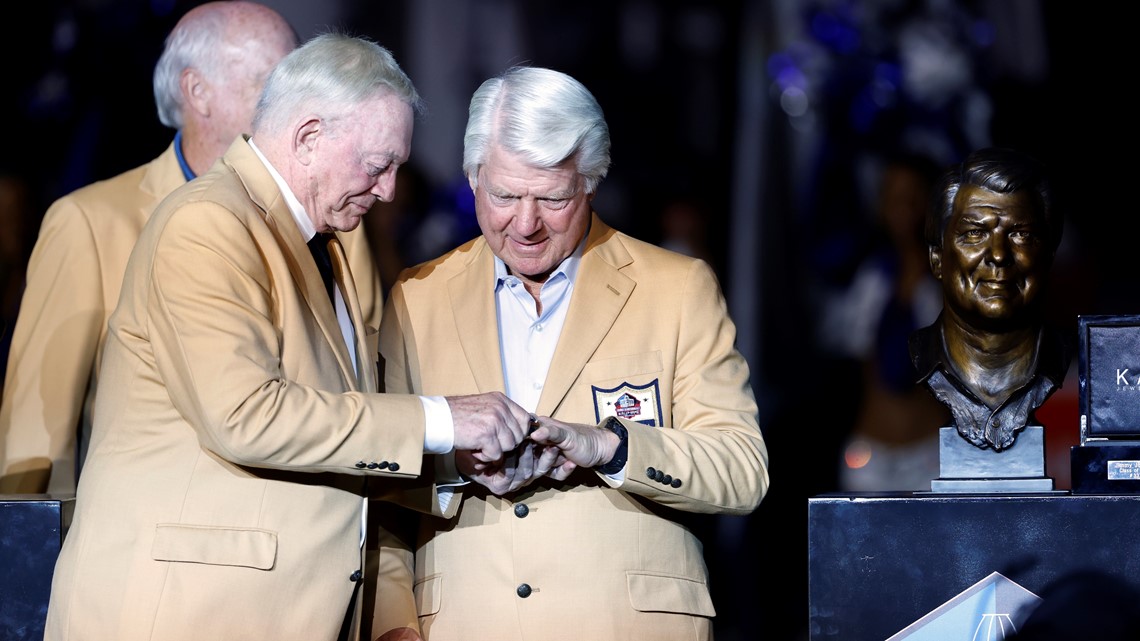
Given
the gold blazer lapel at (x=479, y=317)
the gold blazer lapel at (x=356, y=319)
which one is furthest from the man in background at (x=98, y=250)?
the gold blazer lapel at (x=356, y=319)

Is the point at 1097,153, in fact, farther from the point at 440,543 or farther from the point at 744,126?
the point at 440,543

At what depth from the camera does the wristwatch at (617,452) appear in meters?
2.53

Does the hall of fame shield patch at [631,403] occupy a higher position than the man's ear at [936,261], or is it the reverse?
the man's ear at [936,261]

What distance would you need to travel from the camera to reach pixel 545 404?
2.65 metres

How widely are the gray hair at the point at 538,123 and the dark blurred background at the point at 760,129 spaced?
305 cm

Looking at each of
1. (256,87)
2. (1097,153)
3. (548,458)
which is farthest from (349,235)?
(1097,153)

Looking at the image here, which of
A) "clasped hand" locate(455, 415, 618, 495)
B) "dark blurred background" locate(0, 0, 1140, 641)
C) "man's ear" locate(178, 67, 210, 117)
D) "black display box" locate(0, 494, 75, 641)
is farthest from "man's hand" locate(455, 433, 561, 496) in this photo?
"dark blurred background" locate(0, 0, 1140, 641)

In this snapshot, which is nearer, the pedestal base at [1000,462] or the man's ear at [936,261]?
the pedestal base at [1000,462]

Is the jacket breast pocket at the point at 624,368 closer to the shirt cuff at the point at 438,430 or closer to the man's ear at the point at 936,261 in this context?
the shirt cuff at the point at 438,430

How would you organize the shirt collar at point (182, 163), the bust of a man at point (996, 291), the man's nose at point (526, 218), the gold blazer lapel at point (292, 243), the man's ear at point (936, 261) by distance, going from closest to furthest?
the gold blazer lapel at point (292, 243), the man's nose at point (526, 218), the bust of a man at point (996, 291), the man's ear at point (936, 261), the shirt collar at point (182, 163)

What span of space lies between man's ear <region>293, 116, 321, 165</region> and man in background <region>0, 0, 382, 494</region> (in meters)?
0.80

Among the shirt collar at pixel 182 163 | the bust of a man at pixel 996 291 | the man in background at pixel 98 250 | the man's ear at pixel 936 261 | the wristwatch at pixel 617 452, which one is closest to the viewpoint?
the wristwatch at pixel 617 452

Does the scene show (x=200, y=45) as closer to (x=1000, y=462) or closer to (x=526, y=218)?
(x=526, y=218)

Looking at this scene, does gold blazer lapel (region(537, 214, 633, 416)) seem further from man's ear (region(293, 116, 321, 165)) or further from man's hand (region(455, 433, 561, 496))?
man's ear (region(293, 116, 321, 165))
